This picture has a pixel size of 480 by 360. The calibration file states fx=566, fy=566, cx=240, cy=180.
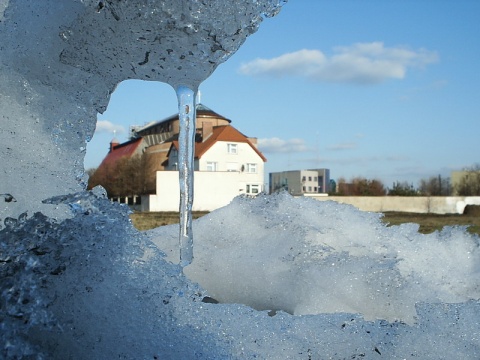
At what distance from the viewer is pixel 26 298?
2.84 ft

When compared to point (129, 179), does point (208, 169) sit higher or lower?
higher

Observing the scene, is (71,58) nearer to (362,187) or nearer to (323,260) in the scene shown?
(323,260)

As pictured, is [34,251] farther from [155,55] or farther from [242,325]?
[155,55]

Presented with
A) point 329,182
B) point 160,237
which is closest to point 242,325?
point 160,237

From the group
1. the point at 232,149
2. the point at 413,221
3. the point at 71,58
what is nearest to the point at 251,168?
the point at 232,149

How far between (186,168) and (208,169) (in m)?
35.8

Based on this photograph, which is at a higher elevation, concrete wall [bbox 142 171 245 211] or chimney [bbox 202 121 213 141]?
chimney [bbox 202 121 213 141]

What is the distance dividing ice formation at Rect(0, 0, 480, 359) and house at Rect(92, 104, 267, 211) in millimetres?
25303

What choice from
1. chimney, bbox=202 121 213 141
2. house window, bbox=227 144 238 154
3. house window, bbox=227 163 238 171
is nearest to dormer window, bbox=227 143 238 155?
house window, bbox=227 144 238 154

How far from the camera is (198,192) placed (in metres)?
31.8

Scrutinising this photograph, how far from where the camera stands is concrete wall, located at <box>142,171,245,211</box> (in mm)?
31656

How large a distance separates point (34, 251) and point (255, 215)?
1.25 m

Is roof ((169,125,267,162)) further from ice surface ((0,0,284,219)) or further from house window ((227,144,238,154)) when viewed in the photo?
ice surface ((0,0,284,219))

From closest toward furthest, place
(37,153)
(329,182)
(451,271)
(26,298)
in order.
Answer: (26,298), (37,153), (451,271), (329,182)
